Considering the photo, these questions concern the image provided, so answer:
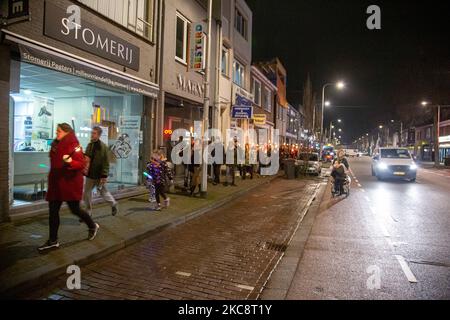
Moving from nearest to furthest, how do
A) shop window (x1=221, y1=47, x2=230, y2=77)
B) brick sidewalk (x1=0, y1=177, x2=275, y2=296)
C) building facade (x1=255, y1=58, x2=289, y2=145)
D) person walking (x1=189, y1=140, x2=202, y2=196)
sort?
brick sidewalk (x1=0, y1=177, x2=275, y2=296)
person walking (x1=189, y1=140, x2=202, y2=196)
shop window (x1=221, y1=47, x2=230, y2=77)
building facade (x1=255, y1=58, x2=289, y2=145)

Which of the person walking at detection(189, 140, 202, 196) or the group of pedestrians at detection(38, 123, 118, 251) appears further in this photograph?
the person walking at detection(189, 140, 202, 196)

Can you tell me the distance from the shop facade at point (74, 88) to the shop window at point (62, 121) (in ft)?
0.08

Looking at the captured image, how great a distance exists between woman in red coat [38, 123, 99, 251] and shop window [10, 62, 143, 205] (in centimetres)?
253

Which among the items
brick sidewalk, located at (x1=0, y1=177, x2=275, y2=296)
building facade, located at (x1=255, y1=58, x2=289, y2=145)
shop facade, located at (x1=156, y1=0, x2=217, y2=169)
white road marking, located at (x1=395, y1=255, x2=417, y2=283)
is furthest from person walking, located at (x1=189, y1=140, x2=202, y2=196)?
building facade, located at (x1=255, y1=58, x2=289, y2=145)

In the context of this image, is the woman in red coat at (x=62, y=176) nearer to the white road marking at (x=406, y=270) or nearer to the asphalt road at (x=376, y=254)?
the asphalt road at (x=376, y=254)

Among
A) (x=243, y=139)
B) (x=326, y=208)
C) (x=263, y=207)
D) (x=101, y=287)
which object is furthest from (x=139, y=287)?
(x=243, y=139)

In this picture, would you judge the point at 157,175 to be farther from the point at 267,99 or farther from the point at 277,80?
the point at 277,80

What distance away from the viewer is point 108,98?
11.1 m

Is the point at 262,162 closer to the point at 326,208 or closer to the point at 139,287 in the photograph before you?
the point at 326,208

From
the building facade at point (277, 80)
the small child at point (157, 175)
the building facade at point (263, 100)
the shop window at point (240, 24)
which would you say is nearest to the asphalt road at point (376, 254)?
the small child at point (157, 175)

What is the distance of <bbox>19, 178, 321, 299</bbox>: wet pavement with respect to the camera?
4.44 m

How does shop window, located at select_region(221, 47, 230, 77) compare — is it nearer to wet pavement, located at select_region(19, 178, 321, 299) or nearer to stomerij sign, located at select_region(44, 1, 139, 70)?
stomerij sign, located at select_region(44, 1, 139, 70)

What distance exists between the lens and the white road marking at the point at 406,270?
5031 mm

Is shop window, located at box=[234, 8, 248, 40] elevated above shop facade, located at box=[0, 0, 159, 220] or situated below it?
above
